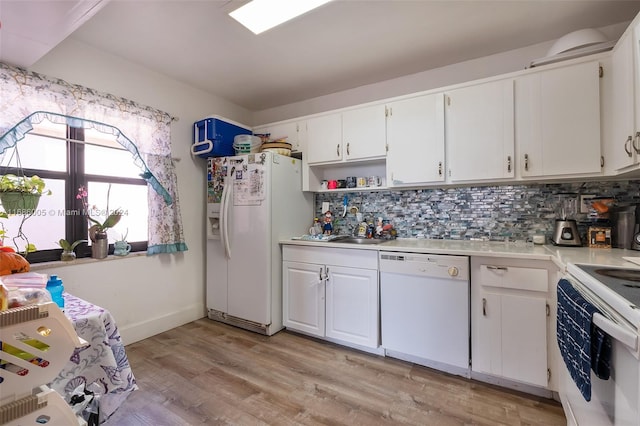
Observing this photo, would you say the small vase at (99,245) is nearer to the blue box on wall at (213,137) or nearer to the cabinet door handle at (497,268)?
the blue box on wall at (213,137)

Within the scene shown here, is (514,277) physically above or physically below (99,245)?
below

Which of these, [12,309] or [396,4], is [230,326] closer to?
[12,309]

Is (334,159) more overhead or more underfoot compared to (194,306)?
more overhead

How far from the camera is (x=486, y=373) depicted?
6.08 feet

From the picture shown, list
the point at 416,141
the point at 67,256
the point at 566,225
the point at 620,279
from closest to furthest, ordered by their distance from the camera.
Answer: the point at 620,279
the point at 566,225
the point at 67,256
the point at 416,141

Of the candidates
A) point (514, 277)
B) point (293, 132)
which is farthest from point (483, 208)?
point (293, 132)

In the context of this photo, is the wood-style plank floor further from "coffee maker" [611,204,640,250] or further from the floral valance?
the floral valance

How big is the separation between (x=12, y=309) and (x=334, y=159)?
2.37 metres

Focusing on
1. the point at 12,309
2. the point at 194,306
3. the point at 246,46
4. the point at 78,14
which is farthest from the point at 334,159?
the point at 12,309

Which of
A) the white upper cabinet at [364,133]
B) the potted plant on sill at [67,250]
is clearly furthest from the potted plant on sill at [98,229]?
the white upper cabinet at [364,133]

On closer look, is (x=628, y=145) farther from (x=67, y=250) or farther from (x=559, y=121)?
(x=67, y=250)

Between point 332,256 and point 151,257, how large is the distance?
68.1 inches

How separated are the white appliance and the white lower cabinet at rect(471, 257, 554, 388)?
1666 mm

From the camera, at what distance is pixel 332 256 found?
96.0 inches
